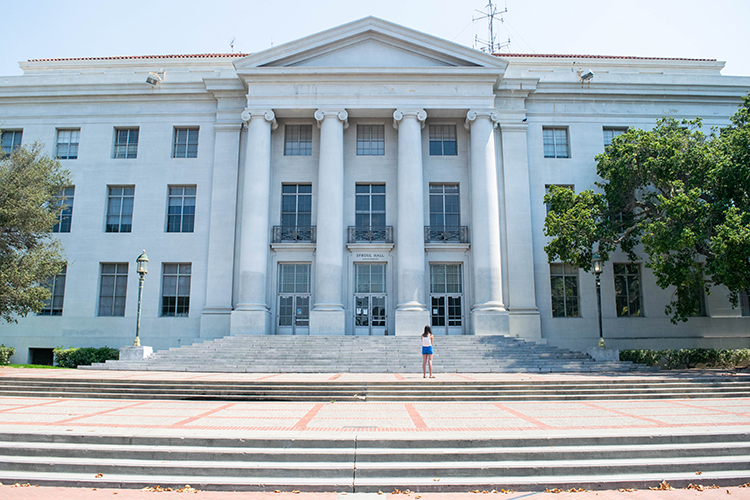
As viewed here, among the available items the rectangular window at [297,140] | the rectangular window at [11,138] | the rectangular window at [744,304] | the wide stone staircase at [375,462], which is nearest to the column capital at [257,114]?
the rectangular window at [297,140]

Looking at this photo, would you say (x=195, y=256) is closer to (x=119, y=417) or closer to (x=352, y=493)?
(x=119, y=417)

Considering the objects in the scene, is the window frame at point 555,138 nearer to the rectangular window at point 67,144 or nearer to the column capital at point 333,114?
the column capital at point 333,114

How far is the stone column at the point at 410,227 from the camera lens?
24641mm

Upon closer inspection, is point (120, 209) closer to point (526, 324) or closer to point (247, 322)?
point (247, 322)

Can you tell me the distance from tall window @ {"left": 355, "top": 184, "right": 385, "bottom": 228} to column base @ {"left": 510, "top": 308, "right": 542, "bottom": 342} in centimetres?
851

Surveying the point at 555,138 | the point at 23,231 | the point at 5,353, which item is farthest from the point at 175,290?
the point at 555,138

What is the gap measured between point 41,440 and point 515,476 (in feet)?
26.1

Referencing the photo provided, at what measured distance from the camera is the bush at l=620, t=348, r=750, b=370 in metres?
24.0

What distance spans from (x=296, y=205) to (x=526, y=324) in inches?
543

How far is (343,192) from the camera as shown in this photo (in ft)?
89.0

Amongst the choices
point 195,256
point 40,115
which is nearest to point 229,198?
point 195,256

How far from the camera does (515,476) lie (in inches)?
296

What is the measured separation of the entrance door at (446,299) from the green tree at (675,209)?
225 inches

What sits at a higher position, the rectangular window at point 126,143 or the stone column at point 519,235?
the rectangular window at point 126,143
